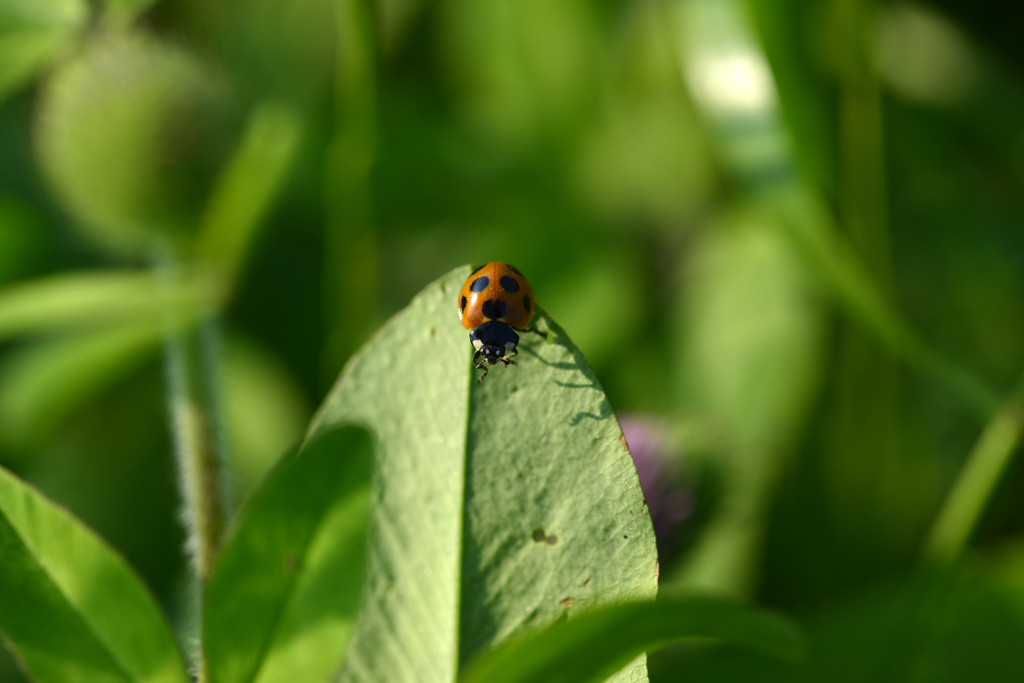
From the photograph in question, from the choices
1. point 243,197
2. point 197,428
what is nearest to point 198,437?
point 197,428

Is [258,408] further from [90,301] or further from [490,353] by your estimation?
[490,353]

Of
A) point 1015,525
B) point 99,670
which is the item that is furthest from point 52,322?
point 1015,525

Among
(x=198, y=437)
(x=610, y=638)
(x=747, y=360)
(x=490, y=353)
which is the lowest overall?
(x=610, y=638)

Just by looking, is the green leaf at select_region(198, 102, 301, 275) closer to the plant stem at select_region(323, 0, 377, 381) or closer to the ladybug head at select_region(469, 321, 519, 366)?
the plant stem at select_region(323, 0, 377, 381)

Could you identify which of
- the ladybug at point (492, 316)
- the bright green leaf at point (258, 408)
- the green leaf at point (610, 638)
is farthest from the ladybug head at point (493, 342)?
the bright green leaf at point (258, 408)

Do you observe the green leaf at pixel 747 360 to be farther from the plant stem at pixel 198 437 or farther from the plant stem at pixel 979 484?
the plant stem at pixel 198 437

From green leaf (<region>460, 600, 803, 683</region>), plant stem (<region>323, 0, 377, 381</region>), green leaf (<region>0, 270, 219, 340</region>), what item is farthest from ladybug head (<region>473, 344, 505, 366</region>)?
plant stem (<region>323, 0, 377, 381</region>)

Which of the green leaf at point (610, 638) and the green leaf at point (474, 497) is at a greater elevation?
the green leaf at point (474, 497)

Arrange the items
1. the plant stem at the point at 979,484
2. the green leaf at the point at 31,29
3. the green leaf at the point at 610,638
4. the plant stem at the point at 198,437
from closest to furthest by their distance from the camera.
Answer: the green leaf at the point at 610,638
the plant stem at the point at 198,437
the plant stem at the point at 979,484
the green leaf at the point at 31,29
